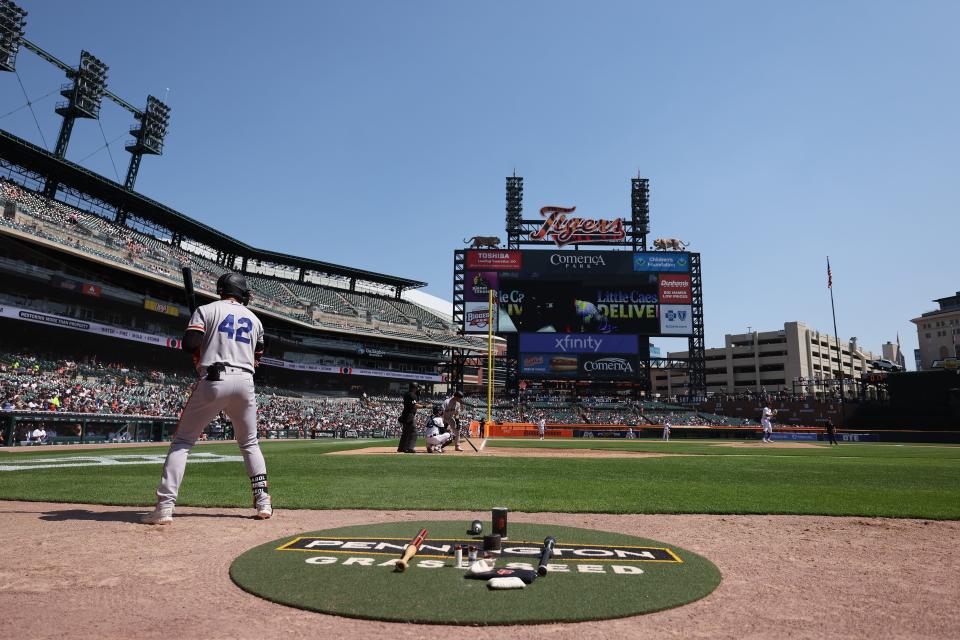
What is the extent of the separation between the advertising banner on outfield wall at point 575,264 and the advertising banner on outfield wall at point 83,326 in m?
32.2

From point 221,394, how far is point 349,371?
56932 mm

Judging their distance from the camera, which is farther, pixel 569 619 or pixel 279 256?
pixel 279 256

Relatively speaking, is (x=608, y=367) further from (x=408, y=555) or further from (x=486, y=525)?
(x=408, y=555)

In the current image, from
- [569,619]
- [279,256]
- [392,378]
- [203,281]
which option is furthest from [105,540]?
[279,256]

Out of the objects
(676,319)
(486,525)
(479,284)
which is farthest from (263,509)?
(676,319)

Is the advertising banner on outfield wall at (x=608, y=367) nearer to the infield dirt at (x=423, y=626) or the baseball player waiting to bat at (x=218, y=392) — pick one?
the infield dirt at (x=423, y=626)

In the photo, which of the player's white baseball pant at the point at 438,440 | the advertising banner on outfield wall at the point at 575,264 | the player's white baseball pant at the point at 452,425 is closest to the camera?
the player's white baseball pant at the point at 438,440

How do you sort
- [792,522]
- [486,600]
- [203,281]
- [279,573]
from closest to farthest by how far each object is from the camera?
[486,600] < [279,573] < [792,522] < [203,281]

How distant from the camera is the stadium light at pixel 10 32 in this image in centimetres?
3738

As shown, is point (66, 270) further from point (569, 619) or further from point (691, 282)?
point (691, 282)

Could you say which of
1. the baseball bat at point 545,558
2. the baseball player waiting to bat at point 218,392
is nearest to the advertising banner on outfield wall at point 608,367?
the baseball player waiting to bat at point 218,392

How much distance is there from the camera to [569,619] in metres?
2.74

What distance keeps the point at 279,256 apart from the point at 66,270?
2900cm

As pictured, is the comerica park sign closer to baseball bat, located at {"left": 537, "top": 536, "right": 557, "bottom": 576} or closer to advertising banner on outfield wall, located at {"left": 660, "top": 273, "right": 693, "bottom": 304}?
advertising banner on outfield wall, located at {"left": 660, "top": 273, "right": 693, "bottom": 304}
